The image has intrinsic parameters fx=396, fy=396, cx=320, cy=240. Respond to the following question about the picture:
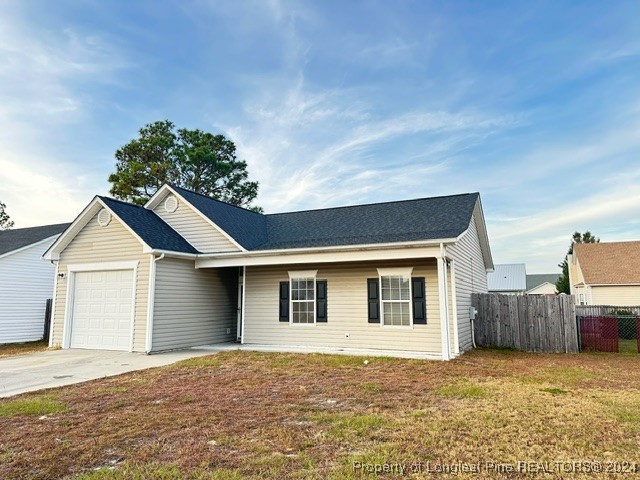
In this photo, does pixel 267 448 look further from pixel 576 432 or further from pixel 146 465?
pixel 576 432

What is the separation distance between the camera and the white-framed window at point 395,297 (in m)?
10.8

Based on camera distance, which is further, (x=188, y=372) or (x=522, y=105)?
(x=522, y=105)

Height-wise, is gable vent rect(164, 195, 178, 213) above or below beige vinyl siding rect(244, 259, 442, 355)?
above

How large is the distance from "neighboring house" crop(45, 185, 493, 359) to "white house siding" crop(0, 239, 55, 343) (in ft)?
15.4

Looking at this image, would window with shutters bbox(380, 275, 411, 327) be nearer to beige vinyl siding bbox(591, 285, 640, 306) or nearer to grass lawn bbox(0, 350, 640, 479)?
grass lawn bbox(0, 350, 640, 479)

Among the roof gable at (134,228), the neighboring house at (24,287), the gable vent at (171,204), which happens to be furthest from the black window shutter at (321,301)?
the neighboring house at (24,287)

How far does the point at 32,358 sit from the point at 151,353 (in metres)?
3.03

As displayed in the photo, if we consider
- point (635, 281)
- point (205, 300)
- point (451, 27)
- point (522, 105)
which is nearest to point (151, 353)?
point (205, 300)

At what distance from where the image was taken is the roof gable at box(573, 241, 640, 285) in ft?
70.8

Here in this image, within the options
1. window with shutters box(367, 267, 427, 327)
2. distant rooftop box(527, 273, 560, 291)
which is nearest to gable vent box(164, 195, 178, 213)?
window with shutters box(367, 267, 427, 327)

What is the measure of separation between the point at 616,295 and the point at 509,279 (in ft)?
59.7

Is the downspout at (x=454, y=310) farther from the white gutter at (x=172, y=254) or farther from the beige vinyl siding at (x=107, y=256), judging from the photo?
the beige vinyl siding at (x=107, y=256)

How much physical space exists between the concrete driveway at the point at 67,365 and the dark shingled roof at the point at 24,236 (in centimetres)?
729

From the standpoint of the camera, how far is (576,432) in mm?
4289
